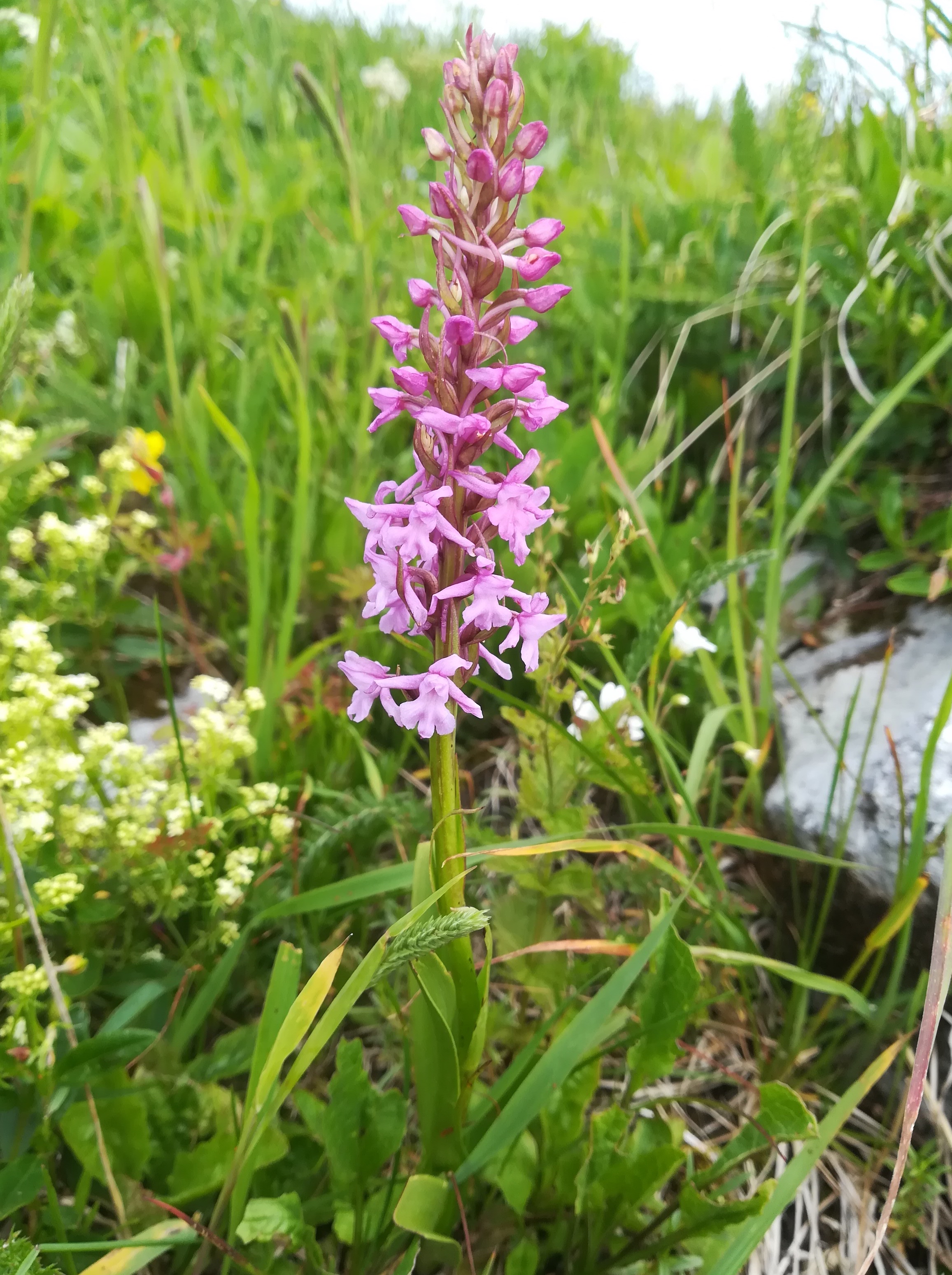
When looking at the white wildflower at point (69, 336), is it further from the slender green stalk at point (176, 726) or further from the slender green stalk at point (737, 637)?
the slender green stalk at point (737, 637)

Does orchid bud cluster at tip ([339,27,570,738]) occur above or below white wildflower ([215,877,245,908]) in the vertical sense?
above

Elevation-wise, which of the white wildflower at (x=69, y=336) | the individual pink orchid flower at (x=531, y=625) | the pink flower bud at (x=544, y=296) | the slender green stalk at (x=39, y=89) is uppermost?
the slender green stalk at (x=39, y=89)

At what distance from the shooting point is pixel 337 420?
8.23 ft

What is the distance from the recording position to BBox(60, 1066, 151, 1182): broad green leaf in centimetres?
115

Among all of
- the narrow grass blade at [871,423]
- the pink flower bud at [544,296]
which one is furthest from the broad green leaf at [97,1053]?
the narrow grass blade at [871,423]

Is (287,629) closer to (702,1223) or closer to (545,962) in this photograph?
(545,962)

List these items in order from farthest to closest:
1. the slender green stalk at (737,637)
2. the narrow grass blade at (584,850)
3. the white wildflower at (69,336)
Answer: the white wildflower at (69,336) < the slender green stalk at (737,637) < the narrow grass blade at (584,850)

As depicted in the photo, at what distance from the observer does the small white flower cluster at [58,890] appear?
115 cm

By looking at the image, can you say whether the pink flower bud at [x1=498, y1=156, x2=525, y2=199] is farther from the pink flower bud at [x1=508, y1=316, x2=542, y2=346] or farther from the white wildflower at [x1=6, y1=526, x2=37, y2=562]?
the white wildflower at [x1=6, y1=526, x2=37, y2=562]

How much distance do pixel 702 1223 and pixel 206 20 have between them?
6935mm

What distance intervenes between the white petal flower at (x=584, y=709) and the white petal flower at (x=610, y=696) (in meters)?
0.02

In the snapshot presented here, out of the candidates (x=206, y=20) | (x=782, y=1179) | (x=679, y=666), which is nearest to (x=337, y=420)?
(x=679, y=666)

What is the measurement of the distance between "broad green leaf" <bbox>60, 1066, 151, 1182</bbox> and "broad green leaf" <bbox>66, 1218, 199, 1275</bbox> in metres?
0.13

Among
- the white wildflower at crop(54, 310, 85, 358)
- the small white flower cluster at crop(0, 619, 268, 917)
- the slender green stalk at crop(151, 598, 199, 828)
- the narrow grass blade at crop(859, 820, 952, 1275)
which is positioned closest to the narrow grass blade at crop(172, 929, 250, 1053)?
the small white flower cluster at crop(0, 619, 268, 917)
